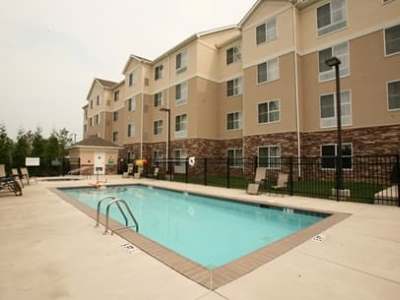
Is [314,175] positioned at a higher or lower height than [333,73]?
lower

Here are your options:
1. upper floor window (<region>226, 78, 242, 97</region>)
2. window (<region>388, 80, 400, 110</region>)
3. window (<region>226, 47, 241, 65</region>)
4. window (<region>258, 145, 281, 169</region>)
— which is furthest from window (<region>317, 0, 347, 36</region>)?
window (<region>258, 145, 281, 169</region>)

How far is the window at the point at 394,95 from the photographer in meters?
12.7

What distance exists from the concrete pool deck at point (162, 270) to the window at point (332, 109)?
10.0 metres

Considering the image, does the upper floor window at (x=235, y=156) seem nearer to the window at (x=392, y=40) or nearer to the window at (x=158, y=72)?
the window at (x=158, y=72)

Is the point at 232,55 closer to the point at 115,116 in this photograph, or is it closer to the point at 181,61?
the point at 181,61

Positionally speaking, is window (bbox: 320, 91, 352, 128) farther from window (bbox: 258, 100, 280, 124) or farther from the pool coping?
the pool coping

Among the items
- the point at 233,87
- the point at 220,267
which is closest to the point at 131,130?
the point at 233,87

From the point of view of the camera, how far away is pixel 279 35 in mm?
16672

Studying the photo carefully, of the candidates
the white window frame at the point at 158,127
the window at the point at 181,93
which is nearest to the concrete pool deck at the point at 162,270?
the window at the point at 181,93

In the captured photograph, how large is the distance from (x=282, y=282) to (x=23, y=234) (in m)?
5.09

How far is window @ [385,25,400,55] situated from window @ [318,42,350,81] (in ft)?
5.81

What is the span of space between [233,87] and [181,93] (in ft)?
15.1

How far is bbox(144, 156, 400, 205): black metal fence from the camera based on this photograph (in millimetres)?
9938

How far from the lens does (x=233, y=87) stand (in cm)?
2097
